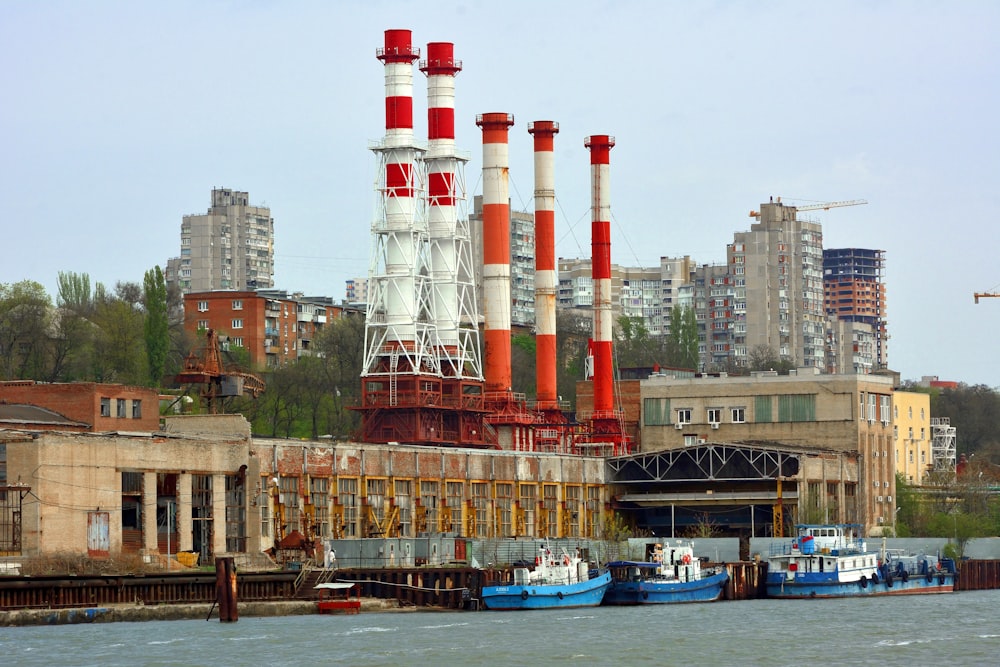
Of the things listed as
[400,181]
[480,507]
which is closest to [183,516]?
[480,507]

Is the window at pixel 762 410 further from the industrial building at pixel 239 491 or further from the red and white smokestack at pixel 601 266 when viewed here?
the industrial building at pixel 239 491

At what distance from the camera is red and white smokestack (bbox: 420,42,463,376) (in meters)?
127

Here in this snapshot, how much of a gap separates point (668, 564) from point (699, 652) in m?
24.3

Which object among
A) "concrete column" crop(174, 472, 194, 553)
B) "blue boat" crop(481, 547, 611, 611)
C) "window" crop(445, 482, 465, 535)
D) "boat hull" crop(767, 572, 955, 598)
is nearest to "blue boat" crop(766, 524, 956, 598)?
"boat hull" crop(767, 572, 955, 598)

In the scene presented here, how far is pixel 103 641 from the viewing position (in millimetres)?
68812

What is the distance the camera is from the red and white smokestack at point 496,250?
13050 centimetres

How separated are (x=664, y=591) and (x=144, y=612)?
1040 inches

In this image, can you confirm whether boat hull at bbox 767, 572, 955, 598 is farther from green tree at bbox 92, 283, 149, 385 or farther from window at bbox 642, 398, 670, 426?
green tree at bbox 92, 283, 149, 385

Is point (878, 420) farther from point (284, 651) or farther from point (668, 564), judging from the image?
point (284, 651)

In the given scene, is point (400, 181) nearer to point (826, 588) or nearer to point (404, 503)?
point (404, 503)

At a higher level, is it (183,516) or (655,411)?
(655,411)

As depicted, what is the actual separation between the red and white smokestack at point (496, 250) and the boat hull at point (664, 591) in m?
37.2

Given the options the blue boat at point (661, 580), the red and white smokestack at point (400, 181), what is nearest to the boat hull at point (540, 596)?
the blue boat at point (661, 580)

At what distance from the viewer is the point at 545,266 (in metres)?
136
